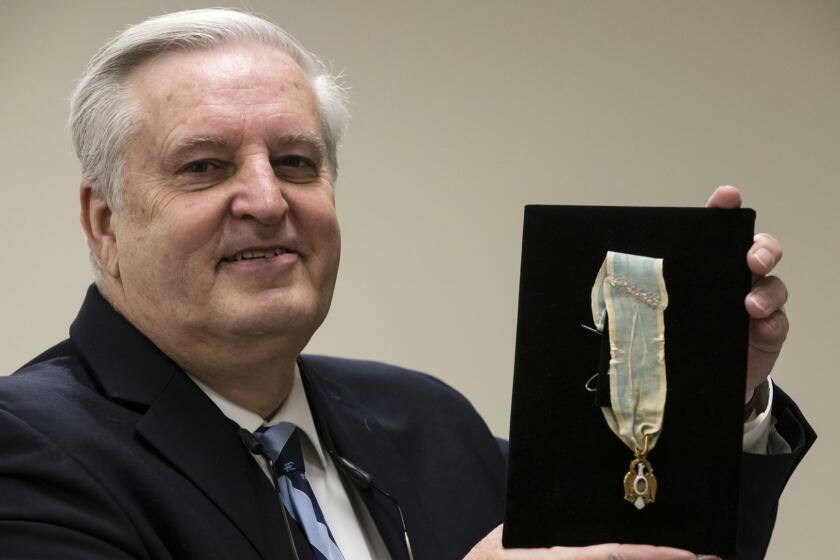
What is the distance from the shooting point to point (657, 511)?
1.61m

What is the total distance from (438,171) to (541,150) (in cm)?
28

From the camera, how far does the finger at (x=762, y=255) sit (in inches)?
62.7

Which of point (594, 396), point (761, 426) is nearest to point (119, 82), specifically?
point (594, 396)

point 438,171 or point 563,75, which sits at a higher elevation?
point 563,75

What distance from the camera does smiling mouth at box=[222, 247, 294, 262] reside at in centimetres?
182

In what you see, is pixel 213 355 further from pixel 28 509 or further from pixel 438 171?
pixel 438 171

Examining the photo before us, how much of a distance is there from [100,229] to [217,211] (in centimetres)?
25

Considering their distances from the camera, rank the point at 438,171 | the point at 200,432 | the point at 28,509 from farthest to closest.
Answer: the point at 438,171 < the point at 200,432 < the point at 28,509

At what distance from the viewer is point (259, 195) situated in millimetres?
1798

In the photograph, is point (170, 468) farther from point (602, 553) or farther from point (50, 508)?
point (602, 553)

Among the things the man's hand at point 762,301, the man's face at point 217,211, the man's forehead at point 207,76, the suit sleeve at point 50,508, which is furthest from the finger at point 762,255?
the suit sleeve at point 50,508

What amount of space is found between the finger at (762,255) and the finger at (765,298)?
0.04 metres

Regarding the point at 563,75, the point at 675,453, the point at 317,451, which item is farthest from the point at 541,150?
the point at 675,453

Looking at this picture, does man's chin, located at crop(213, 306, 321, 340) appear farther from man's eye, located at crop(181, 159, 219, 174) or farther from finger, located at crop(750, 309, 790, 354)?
finger, located at crop(750, 309, 790, 354)
